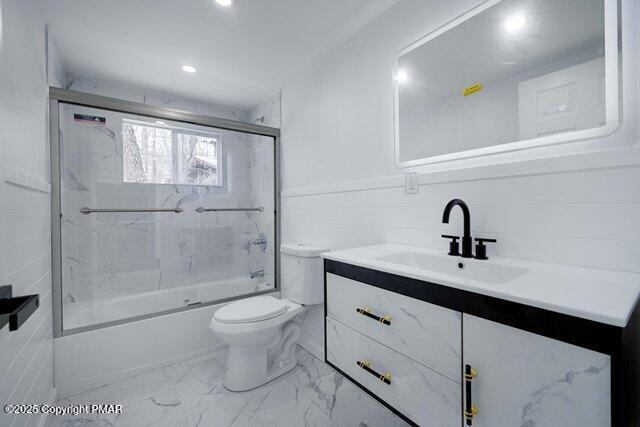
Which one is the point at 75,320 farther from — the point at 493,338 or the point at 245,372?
the point at 493,338

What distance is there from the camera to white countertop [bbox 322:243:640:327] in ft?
1.84

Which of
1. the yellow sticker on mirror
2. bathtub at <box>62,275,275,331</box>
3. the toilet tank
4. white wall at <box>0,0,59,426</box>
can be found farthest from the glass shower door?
the yellow sticker on mirror

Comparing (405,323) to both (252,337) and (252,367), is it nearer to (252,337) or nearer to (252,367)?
(252,337)

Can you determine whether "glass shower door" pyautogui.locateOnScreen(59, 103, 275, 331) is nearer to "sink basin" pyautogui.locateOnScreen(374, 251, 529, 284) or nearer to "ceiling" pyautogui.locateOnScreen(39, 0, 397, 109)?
"ceiling" pyautogui.locateOnScreen(39, 0, 397, 109)

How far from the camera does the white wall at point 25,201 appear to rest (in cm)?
98

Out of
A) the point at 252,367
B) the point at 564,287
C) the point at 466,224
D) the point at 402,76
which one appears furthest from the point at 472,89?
the point at 252,367

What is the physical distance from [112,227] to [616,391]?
267 cm

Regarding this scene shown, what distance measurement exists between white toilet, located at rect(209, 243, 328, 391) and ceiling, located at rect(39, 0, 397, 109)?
1418 mm

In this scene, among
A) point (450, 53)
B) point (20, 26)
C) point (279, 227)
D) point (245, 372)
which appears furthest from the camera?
point (279, 227)

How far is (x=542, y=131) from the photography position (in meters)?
1.04

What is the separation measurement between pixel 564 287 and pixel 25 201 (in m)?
1.96

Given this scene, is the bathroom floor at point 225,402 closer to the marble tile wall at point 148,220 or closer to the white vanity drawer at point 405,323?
the marble tile wall at point 148,220

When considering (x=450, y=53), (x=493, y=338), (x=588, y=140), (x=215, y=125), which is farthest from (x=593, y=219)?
(x=215, y=125)

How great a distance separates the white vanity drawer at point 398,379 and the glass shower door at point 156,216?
4.78 feet
